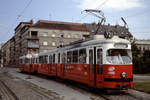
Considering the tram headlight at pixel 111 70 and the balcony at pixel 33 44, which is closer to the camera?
the tram headlight at pixel 111 70

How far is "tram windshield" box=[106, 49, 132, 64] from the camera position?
11.6 m

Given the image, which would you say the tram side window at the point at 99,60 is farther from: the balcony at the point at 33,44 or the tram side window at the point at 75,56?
the balcony at the point at 33,44

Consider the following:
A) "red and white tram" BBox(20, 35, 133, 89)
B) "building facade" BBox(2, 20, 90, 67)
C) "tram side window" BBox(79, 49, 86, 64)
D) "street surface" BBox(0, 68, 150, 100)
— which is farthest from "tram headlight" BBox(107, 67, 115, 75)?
"building facade" BBox(2, 20, 90, 67)

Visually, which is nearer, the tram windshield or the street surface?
the street surface

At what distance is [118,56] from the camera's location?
11.8m

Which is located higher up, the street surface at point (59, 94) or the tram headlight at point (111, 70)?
the tram headlight at point (111, 70)

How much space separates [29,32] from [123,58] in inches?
2248

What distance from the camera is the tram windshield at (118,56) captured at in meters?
11.6

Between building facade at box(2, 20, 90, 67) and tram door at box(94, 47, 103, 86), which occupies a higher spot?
building facade at box(2, 20, 90, 67)

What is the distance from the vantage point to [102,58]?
11.8m

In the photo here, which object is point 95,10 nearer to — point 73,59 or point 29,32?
point 73,59

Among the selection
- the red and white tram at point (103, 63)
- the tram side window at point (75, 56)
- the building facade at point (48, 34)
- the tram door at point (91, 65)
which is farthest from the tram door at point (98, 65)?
the building facade at point (48, 34)

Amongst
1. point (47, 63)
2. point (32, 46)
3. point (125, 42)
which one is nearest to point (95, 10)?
point (125, 42)

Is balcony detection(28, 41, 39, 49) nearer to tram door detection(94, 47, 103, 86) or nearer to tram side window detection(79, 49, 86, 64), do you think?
tram side window detection(79, 49, 86, 64)
